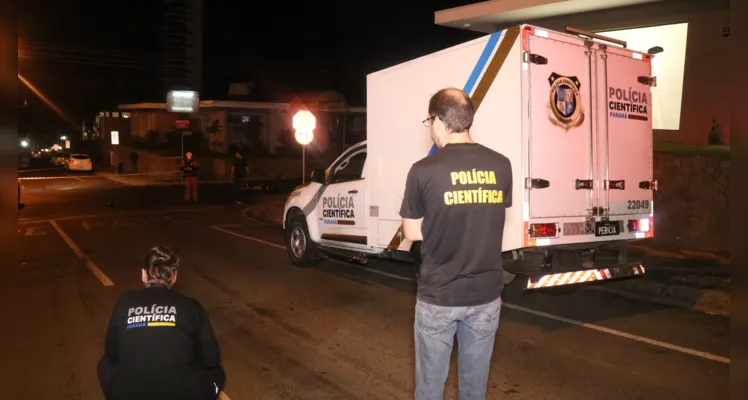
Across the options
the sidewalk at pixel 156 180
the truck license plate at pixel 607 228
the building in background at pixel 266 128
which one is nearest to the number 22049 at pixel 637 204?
the truck license plate at pixel 607 228

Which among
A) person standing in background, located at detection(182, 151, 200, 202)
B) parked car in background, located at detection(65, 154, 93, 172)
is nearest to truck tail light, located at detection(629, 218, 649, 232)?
person standing in background, located at detection(182, 151, 200, 202)

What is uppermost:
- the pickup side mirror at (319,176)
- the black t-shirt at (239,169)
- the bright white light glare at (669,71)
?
the bright white light glare at (669,71)

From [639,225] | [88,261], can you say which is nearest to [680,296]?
[639,225]

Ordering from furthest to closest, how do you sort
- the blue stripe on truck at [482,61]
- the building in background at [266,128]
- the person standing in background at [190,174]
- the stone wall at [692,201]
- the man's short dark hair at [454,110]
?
the building in background at [266,128], the person standing in background at [190,174], the stone wall at [692,201], the blue stripe on truck at [482,61], the man's short dark hair at [454,110]

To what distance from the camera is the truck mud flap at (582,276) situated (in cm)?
651

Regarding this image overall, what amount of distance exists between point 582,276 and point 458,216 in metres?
4.30

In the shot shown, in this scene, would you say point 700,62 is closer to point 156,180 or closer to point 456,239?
point 456,239

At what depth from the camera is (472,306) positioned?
10.1 ft

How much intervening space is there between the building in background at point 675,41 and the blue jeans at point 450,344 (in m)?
10.4

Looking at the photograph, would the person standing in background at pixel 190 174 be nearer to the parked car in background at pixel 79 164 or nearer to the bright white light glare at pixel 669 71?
the bright white light glare at pixel 669 71

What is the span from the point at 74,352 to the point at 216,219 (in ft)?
40.7

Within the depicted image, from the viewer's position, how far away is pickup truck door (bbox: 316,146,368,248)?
9.00 m

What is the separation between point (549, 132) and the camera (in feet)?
21.2

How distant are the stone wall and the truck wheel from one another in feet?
21.1
